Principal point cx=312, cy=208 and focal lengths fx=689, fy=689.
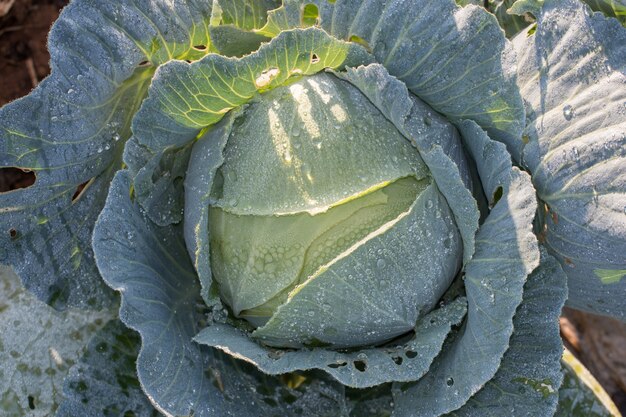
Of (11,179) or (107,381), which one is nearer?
(107,381)

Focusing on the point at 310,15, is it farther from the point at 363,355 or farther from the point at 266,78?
the point at 363,355

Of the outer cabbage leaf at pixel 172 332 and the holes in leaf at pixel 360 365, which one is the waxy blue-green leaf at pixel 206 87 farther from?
the holes in leaf at pixel 360 365

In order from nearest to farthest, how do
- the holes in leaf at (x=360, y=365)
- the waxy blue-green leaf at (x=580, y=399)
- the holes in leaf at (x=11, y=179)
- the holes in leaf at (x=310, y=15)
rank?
the holes in leaf at (x=360, y=365) → the holes in leaf at (x=310, y=15) → the waxy blue-green leaf at (x=580, y=399) → the holes in leaf at (x=11, y=179)

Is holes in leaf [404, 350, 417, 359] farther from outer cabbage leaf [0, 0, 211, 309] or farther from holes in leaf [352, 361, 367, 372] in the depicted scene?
outer cabbage leaf [0, 0, 211, 309]

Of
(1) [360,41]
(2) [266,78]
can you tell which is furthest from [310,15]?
(2) [266,78]

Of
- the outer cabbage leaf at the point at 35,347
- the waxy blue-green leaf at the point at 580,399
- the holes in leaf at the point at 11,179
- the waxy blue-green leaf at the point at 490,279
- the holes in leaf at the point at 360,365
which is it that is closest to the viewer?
the waxy blue-green leaf at the point at 490,279

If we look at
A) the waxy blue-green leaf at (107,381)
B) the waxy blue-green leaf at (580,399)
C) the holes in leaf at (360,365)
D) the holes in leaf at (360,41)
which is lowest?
the waxy blue-green leaf at (580,399)

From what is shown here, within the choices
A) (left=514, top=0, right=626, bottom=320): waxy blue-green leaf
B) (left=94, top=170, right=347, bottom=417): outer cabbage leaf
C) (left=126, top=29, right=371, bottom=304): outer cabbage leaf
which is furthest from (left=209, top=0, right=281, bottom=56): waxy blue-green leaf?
(left=514, top=0, right=626, bottom=320): waxy blue-green leaf

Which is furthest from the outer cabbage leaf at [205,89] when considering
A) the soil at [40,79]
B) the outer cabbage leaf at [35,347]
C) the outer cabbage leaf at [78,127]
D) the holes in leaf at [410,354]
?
the soil at [40,79]
